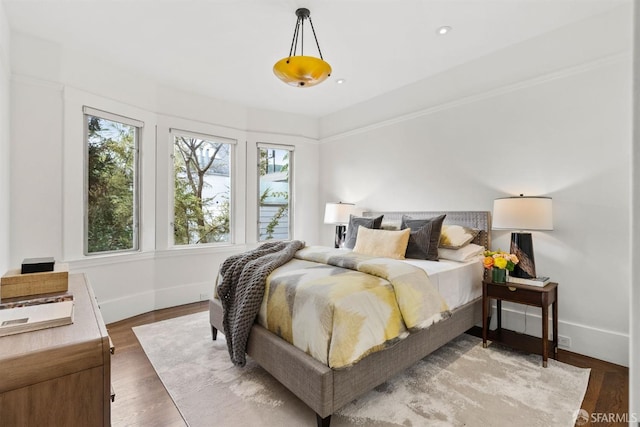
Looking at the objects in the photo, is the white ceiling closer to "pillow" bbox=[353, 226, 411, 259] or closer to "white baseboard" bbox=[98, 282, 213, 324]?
"pillow" bbox=[353, 226, 411, 259]

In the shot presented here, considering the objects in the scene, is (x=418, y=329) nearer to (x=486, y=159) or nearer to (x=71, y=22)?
(x=486, y=159)

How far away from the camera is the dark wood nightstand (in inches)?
94.0

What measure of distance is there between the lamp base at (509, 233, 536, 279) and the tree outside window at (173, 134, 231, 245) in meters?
3.50


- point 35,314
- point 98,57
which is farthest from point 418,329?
point 98,57

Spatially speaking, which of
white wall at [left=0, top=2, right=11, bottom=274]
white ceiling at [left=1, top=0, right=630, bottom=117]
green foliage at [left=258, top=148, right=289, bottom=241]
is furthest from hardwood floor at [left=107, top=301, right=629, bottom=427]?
white ceiling at [left=1, top=0, right=630, bottom=117]

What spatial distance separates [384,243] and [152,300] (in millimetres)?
2784

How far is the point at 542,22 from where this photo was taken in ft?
8.80

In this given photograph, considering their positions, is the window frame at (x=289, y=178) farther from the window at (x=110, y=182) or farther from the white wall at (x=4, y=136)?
the white wall at (x=4, y=136)

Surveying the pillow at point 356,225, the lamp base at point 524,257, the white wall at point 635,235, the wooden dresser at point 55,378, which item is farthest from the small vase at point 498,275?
the wooden dresser at point 55,378

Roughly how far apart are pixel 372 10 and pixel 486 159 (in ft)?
5.90

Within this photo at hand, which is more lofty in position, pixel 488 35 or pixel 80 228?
pixel 488 35

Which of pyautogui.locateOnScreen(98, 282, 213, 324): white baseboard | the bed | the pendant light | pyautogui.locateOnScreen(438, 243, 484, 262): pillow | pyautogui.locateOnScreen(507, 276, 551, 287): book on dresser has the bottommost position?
pyautogui.locateOnScreen(98, 282, 213, 324): white baseboard

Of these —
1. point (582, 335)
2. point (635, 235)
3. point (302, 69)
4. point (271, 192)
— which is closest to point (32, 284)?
point (302, 69)

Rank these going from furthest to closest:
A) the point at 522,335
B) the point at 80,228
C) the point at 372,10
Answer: the point at 80,228
the point at 522,335
the point at 372,10
